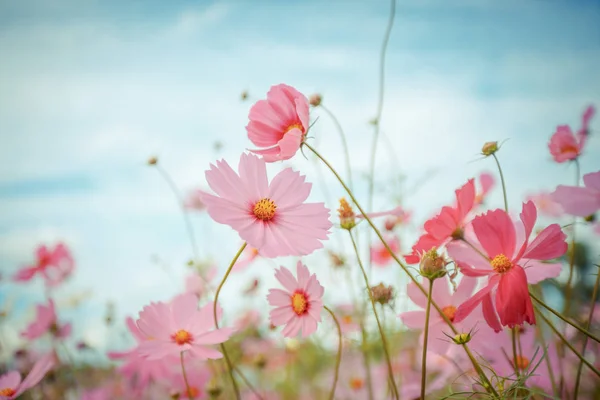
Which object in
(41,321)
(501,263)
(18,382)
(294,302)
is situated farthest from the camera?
(41,321)

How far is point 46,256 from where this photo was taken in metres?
1.23

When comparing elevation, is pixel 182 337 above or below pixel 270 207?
below

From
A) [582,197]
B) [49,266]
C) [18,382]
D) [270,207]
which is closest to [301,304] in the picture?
[270,207]

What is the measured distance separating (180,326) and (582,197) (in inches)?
19.1

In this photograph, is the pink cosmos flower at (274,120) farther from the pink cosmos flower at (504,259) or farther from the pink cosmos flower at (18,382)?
the pink cosmos flower at (18,382)

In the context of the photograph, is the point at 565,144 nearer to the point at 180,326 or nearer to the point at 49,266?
the point at 180,326

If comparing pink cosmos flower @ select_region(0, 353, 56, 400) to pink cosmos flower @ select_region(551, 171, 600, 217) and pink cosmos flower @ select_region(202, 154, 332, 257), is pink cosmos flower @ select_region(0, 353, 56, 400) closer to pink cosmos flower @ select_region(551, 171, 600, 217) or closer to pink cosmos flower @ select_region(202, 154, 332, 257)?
pink cosmos flower @ select_region(202, 154, 332, 257)

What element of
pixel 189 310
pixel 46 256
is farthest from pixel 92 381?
pixel 189 310

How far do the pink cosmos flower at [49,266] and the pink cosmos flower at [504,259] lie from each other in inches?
44.3

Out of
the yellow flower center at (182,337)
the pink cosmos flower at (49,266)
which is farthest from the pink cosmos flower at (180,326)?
the pink cosmos flower at (49,266)

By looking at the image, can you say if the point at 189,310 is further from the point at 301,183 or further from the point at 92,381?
the point at 92,381

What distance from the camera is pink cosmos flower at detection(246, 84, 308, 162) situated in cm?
50

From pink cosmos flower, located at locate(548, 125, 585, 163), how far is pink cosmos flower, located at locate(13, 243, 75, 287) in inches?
46.8

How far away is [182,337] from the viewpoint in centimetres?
55
